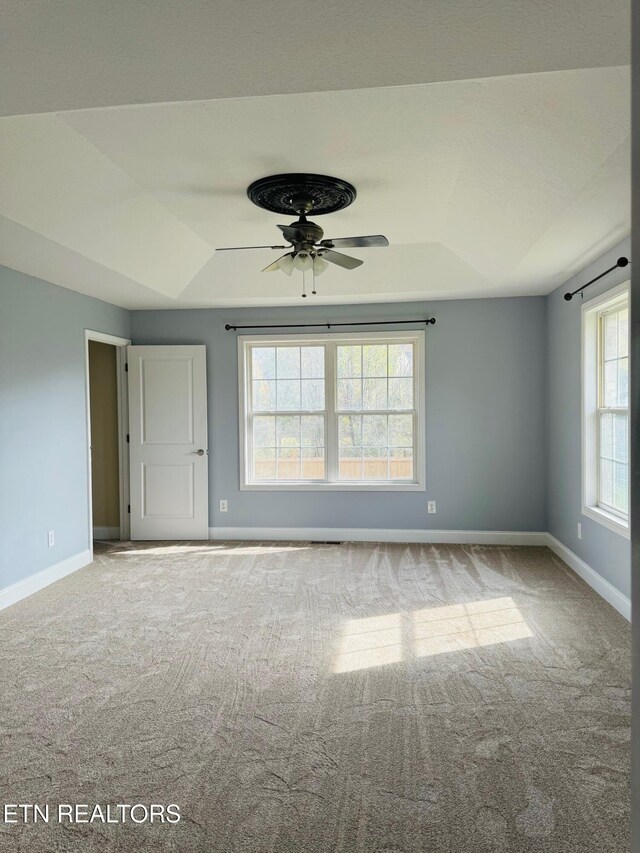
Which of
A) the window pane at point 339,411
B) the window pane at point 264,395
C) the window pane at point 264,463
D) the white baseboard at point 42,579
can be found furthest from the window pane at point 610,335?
the white baseboard at point 42,579

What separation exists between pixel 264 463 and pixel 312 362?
3.89ft

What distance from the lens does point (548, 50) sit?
6.01 ft

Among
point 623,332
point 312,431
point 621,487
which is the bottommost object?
point 621,487

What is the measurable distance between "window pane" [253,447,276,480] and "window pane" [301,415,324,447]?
0.37 meters

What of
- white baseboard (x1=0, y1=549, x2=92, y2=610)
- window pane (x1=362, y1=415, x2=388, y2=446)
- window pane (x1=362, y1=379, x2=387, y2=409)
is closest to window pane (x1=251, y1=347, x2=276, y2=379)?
window pane (x1=362, y1=379, x2=387, y2=409)

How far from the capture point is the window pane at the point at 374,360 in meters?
6.41

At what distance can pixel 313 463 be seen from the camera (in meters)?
6.51

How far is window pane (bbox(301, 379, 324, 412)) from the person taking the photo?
21.2 ft

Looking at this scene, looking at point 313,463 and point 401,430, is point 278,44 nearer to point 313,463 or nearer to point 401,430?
point 401,430

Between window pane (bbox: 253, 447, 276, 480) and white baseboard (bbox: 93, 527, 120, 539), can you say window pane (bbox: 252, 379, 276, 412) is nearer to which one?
window pane (bbox: 253, 447, 276, 480)

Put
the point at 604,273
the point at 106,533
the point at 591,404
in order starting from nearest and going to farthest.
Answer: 1. the point at 604,273
2. the point at 591,404
3. the point at 106,533

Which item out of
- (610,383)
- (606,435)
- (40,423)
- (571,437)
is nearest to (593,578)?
(606,435)

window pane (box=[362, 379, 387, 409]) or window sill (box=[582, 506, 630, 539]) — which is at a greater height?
window pane (box=[362, 379, 387, 409])

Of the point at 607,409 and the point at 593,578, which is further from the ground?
the point at 607,409
